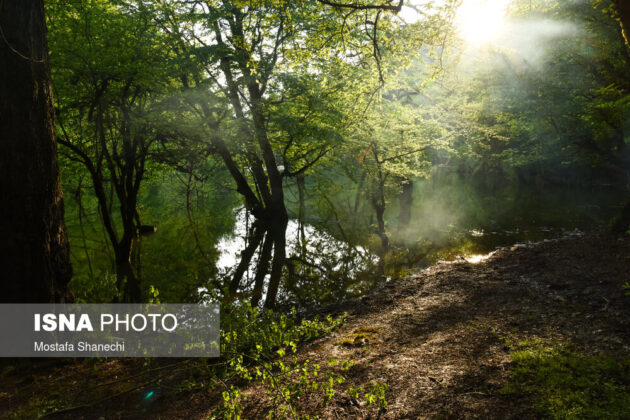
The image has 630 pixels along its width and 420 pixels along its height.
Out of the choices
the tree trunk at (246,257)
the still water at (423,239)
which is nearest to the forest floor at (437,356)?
the still water at (423,239)

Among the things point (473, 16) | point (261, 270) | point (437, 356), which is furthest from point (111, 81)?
point (437, 356)

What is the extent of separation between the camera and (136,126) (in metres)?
12.5

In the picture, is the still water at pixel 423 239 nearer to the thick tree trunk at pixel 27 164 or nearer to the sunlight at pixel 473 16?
the thick tree trunk at pixel 27 164

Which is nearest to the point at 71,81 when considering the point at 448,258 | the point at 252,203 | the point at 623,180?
the point at 252,203

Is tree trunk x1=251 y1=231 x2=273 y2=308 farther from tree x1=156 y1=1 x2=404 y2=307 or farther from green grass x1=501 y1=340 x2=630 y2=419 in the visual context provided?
green grass x1=501 y1=340 x2=630 y2=419

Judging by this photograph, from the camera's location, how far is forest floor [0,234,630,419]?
3.23 m

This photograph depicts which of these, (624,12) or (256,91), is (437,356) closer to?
(624,12)

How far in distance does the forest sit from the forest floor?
0.04m

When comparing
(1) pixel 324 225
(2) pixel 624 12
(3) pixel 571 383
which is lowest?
(3) pixel 571 383

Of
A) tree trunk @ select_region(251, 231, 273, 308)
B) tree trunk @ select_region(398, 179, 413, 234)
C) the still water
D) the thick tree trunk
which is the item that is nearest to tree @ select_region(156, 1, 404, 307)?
tree trunk @ select_region(251, 231, 273, 308)

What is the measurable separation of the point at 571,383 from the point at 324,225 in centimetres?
1885

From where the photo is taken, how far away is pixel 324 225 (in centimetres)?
2175

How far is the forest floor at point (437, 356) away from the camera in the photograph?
3.23 meters

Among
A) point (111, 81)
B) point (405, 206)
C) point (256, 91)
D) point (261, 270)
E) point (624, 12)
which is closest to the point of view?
point (624, 12)
